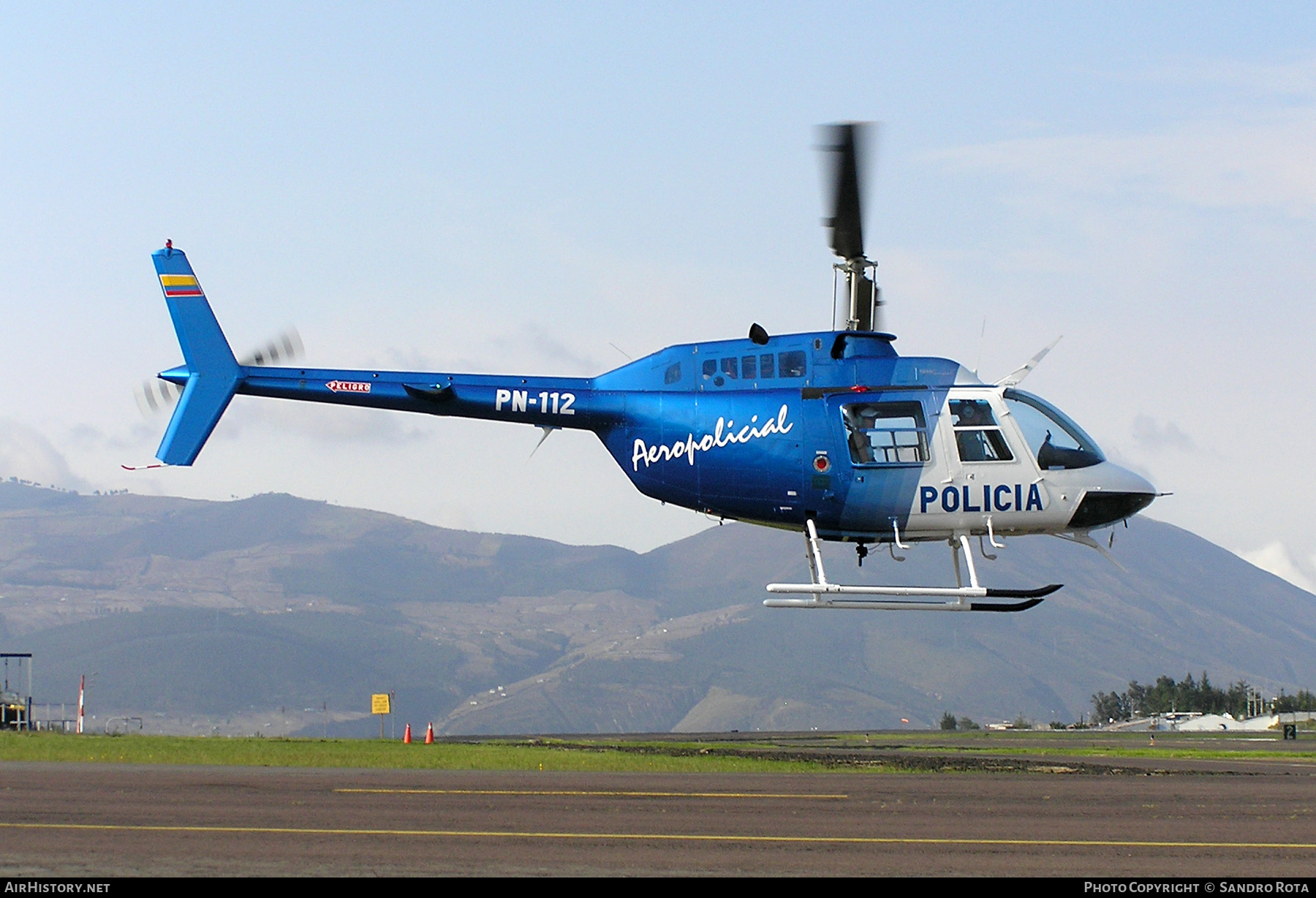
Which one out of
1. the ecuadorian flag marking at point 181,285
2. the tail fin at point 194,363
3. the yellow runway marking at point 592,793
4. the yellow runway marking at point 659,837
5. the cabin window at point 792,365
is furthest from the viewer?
the ecuadorian flag marking at point 181,285

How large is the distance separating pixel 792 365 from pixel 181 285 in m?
13.3

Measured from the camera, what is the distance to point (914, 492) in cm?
2761

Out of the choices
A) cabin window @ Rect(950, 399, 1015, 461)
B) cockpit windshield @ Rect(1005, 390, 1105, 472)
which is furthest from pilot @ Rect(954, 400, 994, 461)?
cockpit windshield @ Rect(1005, 390, 1105, 472)

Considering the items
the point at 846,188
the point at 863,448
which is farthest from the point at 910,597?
the point at 846,188

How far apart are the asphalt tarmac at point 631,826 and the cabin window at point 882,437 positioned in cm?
606

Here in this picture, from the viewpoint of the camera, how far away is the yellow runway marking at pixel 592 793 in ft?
69.2

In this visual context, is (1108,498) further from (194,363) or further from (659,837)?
(194,363)

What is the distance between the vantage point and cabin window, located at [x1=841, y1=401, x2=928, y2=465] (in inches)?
1088

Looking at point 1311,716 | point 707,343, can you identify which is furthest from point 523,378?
point 1311,716

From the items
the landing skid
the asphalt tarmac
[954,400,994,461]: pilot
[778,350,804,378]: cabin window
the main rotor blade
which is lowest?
the asphalt tarmac

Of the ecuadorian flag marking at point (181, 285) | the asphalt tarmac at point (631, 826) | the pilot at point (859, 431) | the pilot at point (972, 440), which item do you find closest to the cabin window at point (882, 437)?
the pilot at point (859, 431)

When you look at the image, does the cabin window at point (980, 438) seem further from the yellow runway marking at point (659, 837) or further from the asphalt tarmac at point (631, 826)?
the yellow runway marking at point (659, 837)

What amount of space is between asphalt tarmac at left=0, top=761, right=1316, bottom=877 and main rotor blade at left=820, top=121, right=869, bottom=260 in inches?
367

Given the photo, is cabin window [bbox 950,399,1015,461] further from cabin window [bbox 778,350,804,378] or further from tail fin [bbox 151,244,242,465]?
tail fin [bbox 151,244,242,465]
